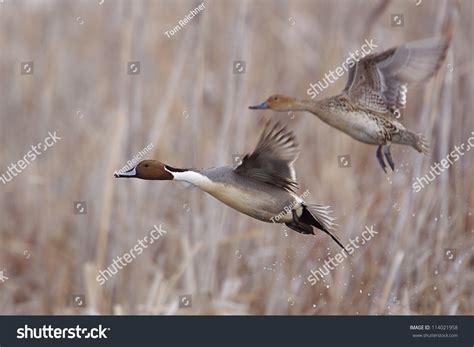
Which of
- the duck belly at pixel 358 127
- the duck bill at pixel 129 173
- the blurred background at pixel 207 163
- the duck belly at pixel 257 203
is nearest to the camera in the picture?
the duck bill at pixel 129 173

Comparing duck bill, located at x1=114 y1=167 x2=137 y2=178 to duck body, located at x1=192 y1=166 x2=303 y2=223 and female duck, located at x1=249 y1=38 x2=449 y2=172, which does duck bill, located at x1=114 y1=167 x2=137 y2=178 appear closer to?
duck body, located at x1=192 y1=166 x2=303 y2=223

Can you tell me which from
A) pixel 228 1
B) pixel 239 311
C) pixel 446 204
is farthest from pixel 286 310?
pixel 228 1

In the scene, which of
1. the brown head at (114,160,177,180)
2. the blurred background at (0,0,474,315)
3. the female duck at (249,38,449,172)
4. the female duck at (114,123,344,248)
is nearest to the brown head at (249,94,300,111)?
the female duck at (249,38,449,172)

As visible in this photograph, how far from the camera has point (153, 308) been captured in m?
3.46

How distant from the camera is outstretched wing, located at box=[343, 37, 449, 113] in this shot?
204 cm

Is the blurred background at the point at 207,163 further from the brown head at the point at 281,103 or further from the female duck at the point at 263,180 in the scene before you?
the female duck at the point at 263,180

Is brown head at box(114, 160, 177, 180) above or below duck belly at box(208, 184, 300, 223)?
above

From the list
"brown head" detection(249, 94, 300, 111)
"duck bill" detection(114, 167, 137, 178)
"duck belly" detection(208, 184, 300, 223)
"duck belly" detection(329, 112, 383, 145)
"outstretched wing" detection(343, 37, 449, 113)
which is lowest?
Answer: "duck belly" detection(208, 184, 300, 223)

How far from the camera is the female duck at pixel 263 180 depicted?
1.65m

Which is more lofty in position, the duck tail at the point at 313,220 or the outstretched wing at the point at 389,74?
the outstretched wing at the point at 389,74

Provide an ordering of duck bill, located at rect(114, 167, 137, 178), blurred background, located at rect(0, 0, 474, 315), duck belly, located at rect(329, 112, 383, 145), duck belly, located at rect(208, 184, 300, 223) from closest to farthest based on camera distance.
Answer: duck bill, located at rect(114, 167, 137, 178) → duck belly, located at rect(208, 184, 300, 223) → duck belly, located at rect(329, 112, 383, 145) → blurred background, located at rect(0, 0, 474, 315)

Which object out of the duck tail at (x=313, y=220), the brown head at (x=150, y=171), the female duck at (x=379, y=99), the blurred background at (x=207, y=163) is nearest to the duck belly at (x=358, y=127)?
the female duck at (x=379, y=99)

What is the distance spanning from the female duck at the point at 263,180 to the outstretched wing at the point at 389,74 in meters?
0.41

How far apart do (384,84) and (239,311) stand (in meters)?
1.55
